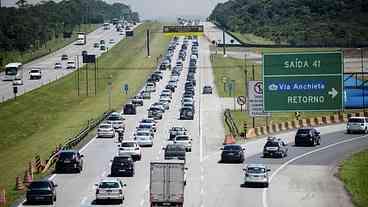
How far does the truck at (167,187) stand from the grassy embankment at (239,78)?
4393 centimetres

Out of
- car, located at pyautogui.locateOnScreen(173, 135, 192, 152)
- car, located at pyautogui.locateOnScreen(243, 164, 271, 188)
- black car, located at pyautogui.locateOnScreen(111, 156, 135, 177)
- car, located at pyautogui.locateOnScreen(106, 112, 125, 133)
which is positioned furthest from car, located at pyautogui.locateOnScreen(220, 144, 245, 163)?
car, located at pyautogui.locateOnScreen(106, 112, 125, 133)

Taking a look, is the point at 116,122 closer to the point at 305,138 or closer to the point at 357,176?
the point at 305,138

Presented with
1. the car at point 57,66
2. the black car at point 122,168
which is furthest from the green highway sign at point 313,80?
the car at point 57,66

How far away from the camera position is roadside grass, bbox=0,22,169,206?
6588 cm

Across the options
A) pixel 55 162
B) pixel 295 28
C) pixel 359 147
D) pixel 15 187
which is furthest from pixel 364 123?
pixel 295 28

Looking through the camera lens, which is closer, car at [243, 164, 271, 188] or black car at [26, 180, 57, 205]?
black car at [26, 180, 57, 205]

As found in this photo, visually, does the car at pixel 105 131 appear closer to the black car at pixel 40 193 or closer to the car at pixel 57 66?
the black car at pixel 40 193

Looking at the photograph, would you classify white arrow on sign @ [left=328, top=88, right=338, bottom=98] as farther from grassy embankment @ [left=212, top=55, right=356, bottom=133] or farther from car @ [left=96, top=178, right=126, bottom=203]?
grassy embankment @ [left=212, top=55, right=356, bottom=133]

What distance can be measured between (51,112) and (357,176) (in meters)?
57.6

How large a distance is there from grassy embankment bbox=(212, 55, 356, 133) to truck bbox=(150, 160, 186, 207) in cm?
4393

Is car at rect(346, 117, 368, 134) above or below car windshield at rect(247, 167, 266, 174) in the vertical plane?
above

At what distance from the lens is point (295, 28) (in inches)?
5940

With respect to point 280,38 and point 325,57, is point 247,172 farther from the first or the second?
point 280,38

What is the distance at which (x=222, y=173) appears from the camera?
55062mm
